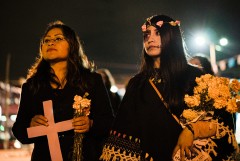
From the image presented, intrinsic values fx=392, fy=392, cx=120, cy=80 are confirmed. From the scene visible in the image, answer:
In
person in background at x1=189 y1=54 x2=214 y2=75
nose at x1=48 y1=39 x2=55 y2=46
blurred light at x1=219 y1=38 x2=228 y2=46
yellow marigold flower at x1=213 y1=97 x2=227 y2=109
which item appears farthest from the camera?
blurred light at x1=219 y1=38 x2=228 y2=46

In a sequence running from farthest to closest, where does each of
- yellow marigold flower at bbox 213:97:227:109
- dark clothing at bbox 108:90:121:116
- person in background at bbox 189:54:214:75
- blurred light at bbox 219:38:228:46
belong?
blurred light at bbox 219:38:228:46 → dark clothing at bbox 108:90:121:116 → person in background at bbox 189:54:214:75 → yellow marigold flower at bbox 213:97:227:109

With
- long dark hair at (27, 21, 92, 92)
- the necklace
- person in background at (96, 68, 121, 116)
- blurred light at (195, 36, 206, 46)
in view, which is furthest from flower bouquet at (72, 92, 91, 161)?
blurred light at (195, 36, 206, 46)

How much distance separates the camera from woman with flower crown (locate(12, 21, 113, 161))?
3.50 m

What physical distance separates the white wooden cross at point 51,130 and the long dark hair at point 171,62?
94 cm

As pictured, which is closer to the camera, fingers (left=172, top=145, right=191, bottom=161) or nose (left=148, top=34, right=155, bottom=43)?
fingers (left=172, top=145, right=191, bottom=161)

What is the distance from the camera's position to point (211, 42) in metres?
16.4

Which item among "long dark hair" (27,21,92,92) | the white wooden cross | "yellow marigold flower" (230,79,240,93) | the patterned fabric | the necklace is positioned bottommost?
the patterned fabric

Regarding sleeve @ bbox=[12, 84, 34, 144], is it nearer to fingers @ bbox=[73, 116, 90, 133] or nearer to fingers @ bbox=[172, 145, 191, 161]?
fingers @ bbox=[73, 116, 90, 133]

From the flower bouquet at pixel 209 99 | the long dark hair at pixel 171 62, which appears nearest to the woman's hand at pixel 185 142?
the flower bouquet at pixel 209 99

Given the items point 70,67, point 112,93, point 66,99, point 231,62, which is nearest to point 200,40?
point 231,62

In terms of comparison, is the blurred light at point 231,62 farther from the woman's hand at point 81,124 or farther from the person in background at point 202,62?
the woman's hand at point 81,124

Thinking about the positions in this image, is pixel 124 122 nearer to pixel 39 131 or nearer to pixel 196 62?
pixel 39 131

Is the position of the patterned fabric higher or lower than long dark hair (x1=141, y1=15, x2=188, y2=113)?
lower

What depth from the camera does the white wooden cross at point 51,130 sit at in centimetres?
345
